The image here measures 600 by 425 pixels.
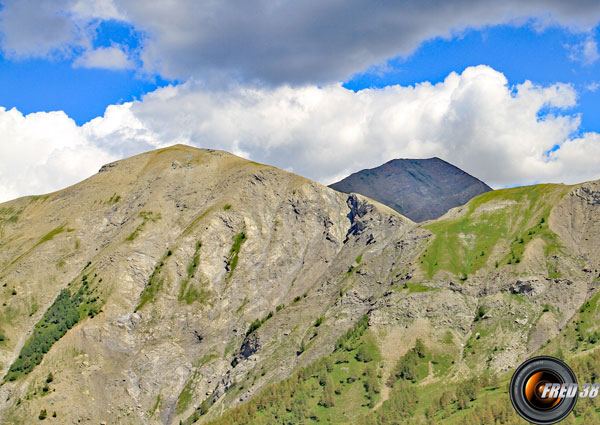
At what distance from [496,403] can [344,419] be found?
52811mm

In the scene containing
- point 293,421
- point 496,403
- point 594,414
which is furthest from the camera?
point 293,421

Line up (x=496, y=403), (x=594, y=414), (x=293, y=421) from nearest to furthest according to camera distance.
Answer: (x=594, y=414)
(x=496, y=403)
(x=293, y=421)

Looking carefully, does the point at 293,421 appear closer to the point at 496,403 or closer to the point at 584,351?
the point at 496,403

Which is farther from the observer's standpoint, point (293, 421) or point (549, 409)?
point (293, 421)

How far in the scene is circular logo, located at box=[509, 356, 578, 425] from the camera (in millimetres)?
52344

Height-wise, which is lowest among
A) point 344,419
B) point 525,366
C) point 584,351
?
point 344,419

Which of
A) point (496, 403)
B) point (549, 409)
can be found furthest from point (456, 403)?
point (549, 409)

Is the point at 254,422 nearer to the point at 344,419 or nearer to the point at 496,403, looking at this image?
the point at 344,419

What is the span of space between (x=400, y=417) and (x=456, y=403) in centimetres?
1918

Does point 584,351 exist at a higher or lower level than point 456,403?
higher

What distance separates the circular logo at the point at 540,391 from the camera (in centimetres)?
5234

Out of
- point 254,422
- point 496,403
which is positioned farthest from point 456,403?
point 254,422

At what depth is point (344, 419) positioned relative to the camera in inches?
7751

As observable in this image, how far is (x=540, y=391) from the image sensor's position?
174 ft
